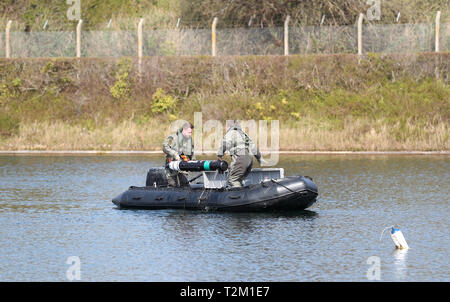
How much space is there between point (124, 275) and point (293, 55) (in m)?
29.3

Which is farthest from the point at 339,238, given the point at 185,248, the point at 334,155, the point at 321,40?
the point at 321,40

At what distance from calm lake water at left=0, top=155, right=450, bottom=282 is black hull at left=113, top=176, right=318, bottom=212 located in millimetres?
211

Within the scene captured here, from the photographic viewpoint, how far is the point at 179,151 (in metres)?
21.9

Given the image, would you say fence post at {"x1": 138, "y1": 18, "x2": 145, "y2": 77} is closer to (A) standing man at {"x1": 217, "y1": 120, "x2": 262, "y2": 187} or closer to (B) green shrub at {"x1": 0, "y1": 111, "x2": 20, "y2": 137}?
(B) green shrub at {"x1": 0, "y1": 111, "x2": 20, "y2": 137}

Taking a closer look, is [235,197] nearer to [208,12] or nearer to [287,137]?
[287,137]

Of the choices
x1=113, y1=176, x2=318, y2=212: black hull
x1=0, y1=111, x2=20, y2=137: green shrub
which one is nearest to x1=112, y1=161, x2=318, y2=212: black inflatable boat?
x1=113, y1=176, x2=318, y2=212: black hull

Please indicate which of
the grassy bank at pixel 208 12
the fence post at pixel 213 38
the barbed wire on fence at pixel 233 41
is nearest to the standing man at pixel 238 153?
the fence post at pixel 213 38

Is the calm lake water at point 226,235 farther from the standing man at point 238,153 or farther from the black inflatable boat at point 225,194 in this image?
the standing man at point 238,153

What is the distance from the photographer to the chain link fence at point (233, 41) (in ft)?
138

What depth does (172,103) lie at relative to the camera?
137ft

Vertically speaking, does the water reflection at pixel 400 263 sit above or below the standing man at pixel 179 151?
below

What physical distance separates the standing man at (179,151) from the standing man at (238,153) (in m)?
1.22

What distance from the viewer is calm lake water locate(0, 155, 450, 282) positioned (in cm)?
1447

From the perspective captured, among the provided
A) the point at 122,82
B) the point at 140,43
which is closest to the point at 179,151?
the point at 122,82
